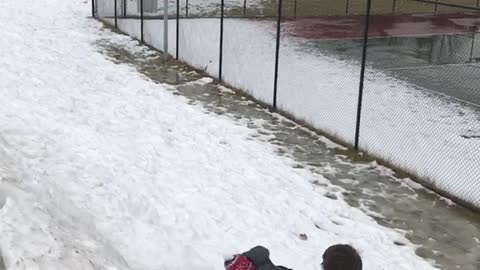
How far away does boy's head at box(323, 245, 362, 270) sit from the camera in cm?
327

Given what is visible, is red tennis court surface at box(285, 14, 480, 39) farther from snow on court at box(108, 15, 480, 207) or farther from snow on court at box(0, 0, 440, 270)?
snow on court at box(0, 0, 440, 270)

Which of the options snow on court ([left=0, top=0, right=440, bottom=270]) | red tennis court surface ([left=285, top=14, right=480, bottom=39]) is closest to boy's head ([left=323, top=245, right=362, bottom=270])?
snow on court ([left=0, top=0, right=440, bottom=270])

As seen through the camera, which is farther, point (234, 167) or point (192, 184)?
point (234, 167)

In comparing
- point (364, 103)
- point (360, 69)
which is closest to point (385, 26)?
point (360, 69)

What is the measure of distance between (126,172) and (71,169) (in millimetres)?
638

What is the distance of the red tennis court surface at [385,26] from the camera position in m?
23.6

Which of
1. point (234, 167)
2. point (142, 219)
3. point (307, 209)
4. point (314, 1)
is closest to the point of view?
point (142, 219)

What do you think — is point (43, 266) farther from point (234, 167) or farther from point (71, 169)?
point (234, 167)

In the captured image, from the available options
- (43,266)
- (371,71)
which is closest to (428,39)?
(371,71)

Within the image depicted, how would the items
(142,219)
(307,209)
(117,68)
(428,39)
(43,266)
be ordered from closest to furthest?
(43,266)
(142,219)
(307,209)
(117,68)
(428,39)

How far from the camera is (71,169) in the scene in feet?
24.2

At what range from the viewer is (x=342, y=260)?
3271 millimetres

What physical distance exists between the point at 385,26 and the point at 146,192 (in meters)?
21.3

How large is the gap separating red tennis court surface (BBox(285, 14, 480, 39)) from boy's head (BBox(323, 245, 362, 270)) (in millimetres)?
19093
